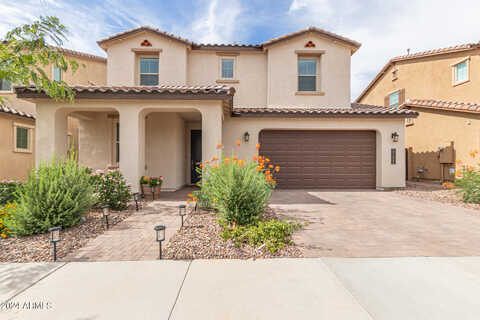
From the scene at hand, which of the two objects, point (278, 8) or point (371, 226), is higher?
point (278, 8)

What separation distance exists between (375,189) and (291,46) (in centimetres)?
778

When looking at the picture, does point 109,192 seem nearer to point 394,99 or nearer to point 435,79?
point 435,79

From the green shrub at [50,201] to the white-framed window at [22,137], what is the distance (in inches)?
332

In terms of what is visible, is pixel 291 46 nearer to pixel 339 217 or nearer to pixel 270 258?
pixel 339 217

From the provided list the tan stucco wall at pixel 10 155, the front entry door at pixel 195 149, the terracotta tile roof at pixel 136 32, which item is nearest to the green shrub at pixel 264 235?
the front entry door at pixel 195 149

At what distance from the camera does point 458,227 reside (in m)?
4.64

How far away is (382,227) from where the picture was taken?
15.3 ft

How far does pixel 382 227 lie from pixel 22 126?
593 inches

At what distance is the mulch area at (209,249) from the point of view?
129 inches

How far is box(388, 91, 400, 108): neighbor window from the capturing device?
15625 mm

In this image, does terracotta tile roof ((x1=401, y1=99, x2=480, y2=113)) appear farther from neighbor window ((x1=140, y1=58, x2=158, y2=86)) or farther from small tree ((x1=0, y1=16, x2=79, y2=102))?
small tree ((x1=0, y1=16, x2=79, y2=102))

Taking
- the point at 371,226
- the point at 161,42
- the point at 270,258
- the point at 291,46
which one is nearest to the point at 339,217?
the point at 371,226

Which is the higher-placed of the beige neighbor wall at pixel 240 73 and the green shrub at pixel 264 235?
the beige neighbor wall at pixel 240 73

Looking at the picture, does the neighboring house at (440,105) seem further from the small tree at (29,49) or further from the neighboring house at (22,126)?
the neighboring house at (22,126)
